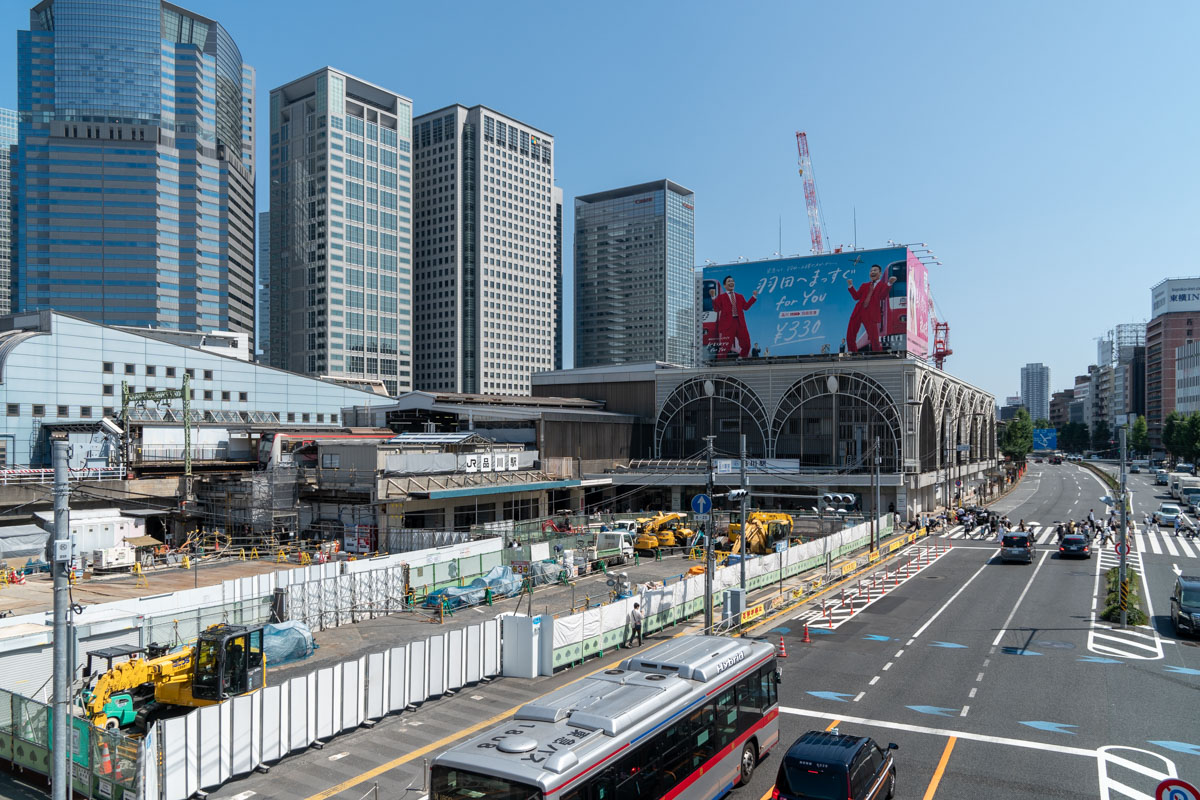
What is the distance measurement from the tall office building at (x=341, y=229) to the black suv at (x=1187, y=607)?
170012 millimetres

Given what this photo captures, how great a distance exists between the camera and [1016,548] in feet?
149

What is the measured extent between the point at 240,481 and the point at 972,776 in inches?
1867

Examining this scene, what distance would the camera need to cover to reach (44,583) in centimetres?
3438

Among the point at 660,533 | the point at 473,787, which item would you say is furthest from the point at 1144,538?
the point at 473,787

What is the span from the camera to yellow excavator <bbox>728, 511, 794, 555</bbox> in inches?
1826

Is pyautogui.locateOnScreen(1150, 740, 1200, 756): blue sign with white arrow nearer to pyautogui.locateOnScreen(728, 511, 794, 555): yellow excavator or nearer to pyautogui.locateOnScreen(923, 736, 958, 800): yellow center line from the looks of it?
pyautogui.locateOnScreen(923, 736, 958, 800): yellow center line

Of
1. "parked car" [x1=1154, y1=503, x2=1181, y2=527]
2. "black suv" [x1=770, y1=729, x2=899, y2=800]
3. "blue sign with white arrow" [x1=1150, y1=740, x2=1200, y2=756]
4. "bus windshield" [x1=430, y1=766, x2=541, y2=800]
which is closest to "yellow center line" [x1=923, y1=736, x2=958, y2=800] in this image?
"black suv" [x1=770, y1=729, x2=899, y2=800]

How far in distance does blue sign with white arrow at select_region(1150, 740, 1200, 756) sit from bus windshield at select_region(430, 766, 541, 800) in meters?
15.3

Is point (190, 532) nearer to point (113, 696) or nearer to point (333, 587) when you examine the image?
point (333, 587)

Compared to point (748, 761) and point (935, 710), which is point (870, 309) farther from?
point (748, 761)

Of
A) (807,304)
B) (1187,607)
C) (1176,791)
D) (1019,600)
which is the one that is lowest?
(1019,600)

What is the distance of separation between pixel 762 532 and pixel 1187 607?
22972 mm

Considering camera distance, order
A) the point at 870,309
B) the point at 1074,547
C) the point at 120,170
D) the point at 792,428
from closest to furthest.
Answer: the point at 1074,547
the point at 792,428
the point at 870,309
the point at 120,170

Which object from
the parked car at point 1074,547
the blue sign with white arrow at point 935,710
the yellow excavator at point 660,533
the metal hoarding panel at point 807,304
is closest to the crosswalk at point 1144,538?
the parked car at point 1074,547
